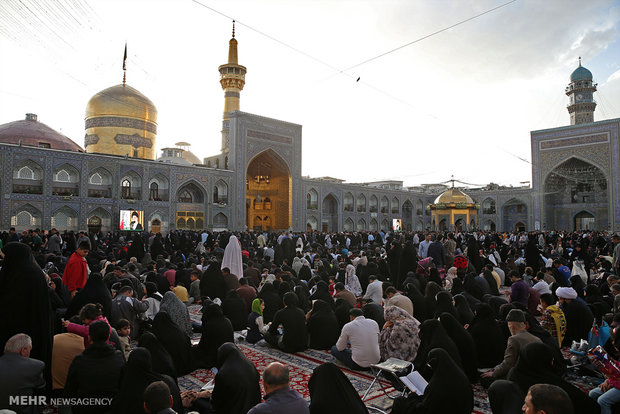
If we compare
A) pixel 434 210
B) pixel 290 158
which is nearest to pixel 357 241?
pixel 290 158

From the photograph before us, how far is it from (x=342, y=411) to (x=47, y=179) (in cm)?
1746

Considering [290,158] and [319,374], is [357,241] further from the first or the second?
[319,374]

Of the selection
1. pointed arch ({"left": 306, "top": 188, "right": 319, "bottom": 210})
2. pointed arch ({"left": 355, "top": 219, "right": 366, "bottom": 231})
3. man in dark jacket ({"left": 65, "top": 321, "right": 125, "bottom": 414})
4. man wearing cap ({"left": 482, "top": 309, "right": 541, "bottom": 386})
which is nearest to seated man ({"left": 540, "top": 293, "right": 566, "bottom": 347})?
man wearing cap ({"left": 482, "top": 309, "right": 541, "bottom": 386})

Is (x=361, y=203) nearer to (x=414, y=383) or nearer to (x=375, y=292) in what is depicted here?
(x=375, y=292)

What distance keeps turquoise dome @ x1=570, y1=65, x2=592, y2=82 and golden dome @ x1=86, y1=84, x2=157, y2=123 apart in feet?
93.3

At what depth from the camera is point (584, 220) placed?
90.2 ft

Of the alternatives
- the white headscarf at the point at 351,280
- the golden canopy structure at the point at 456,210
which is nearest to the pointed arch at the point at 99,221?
the white headscarf at the point at 351,280

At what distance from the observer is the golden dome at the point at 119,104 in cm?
2112

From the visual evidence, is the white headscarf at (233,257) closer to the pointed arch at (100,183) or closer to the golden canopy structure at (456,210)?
the pointed arch at (100,183)

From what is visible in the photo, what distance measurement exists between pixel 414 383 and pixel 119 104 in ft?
73.7

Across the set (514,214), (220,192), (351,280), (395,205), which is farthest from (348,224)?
(351,280)

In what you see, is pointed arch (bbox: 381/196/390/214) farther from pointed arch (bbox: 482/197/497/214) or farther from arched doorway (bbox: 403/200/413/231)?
pointed arch (bbox: 482/197/497/214)

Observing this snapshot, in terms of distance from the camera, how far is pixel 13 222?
15250 millimetres

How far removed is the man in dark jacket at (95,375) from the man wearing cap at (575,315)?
4202mm
